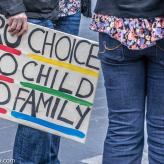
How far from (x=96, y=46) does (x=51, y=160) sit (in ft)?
2.76

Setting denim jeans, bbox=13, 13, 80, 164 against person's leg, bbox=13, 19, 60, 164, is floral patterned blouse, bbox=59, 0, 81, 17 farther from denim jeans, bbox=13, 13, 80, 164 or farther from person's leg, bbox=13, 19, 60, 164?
person's leg, bbox=13, 19, 60, 164

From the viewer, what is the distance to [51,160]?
3.50m

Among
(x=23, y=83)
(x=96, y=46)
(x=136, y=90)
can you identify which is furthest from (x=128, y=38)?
(x=23, y=83)

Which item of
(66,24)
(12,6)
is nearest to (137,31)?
(12,6)

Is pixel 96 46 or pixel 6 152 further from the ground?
pixel 96 46

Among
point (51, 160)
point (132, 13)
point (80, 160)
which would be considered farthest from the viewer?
point (80, 160)

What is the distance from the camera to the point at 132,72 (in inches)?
94.3

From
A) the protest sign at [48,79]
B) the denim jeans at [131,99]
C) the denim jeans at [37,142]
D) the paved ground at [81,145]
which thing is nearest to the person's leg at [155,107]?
the denim jeans at [131,99]

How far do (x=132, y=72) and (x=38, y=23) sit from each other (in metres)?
0.91

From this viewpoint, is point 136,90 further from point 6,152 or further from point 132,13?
point 6,152

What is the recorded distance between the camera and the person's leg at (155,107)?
237cm

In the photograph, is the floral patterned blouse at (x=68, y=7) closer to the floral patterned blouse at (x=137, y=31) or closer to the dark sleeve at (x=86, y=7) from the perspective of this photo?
the dark sleeve at (x=86, y=7)

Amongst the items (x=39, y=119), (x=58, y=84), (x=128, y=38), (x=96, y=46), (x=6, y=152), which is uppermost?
(x=128, y=38)

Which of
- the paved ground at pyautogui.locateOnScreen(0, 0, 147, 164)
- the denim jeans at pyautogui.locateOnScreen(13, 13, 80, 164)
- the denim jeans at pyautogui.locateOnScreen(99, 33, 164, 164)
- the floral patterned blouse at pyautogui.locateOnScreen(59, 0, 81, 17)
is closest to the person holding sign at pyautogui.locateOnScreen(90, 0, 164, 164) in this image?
the denim jeans at pyautogui.locateOnScreen(99, 33, 164, 164)
